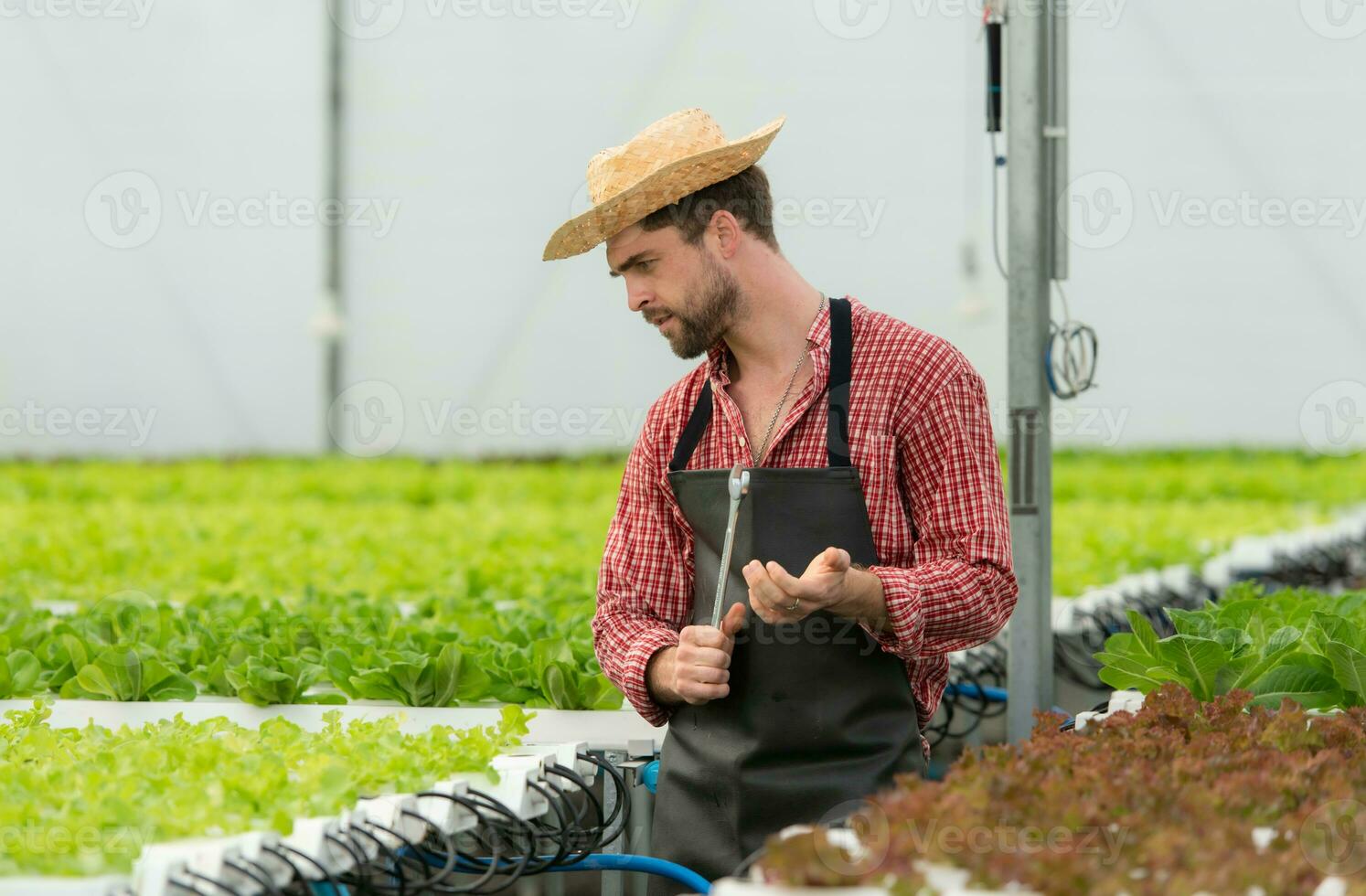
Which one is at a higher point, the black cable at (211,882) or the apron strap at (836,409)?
the apron strap at (836,409)

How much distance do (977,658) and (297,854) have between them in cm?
301

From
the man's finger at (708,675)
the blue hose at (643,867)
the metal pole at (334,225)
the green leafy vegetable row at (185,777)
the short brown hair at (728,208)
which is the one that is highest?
the metal pole at (334,225)

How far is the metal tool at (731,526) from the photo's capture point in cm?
219

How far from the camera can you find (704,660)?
2.14 m

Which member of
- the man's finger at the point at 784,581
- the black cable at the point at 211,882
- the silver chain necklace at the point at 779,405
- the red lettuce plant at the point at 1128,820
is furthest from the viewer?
the silver chain necklace at the point at 779,405

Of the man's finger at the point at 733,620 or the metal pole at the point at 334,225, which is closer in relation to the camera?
the man's finger at the point at 733,620

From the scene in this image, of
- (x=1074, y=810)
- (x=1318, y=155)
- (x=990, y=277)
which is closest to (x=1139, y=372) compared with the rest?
(x=990, y=277)

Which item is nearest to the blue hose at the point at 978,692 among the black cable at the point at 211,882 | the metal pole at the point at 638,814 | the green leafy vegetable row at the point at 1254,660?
the metal pole at the point at 638,814

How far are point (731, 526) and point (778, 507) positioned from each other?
129 mm

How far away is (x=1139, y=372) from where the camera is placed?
35.4 ft

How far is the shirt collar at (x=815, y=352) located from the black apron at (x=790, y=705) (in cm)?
2

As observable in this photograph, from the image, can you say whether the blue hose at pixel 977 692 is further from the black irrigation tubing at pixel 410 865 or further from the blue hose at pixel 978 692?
the black irrigation tubing at pixel 410 865

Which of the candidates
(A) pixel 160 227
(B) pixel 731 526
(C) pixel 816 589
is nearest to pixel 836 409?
(B) pixel 731 526

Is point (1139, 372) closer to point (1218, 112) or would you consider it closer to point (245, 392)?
point (1218, 112)
